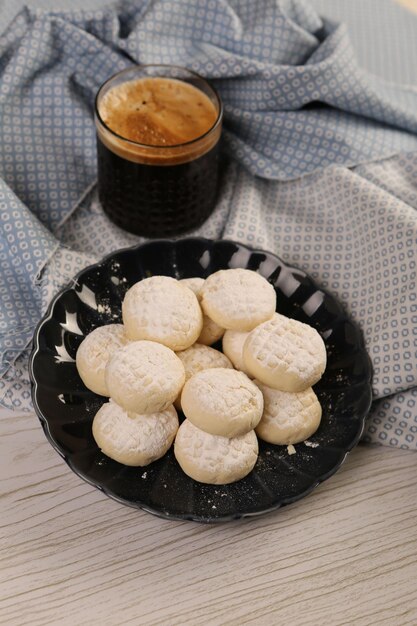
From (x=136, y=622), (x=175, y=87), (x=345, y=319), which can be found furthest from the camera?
(x=175, y=87)

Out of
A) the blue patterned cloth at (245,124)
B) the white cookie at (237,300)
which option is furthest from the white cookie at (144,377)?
the blue patterned cloth at (245,124)

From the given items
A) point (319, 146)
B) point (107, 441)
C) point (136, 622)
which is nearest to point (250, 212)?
point (319, 146)

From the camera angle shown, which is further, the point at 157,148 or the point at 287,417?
the point at 157,148

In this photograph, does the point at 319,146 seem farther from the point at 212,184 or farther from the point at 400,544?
the point at 400,544


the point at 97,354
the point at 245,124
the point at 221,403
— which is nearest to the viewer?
the point at 221,403

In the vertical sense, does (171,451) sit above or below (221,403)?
below

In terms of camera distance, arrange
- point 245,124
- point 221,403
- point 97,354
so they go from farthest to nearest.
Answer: point 245,124 → point 97,354 → point 221,403

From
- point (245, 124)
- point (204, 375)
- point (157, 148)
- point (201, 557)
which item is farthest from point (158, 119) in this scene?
point (201, 557)

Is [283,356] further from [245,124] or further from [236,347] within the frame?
[245,124]
